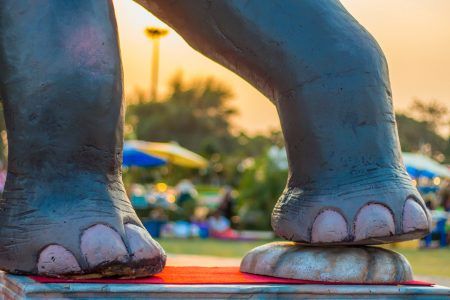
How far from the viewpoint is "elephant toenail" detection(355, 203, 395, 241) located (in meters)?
1.55

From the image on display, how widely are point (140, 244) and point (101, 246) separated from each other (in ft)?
0.25

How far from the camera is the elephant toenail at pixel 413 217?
1.58 metres

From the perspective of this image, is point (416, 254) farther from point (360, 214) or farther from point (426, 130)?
point (426, 130)

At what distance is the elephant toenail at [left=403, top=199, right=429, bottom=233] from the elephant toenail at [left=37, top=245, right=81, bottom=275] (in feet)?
1.99

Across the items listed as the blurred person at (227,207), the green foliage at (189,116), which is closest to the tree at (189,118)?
the green foliage at (189,116)

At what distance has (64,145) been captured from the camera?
1.57 m

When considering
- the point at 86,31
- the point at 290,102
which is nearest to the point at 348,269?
the point at 290,102

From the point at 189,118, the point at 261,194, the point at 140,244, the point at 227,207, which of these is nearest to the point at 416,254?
the point at 261,194

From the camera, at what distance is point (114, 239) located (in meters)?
1.48

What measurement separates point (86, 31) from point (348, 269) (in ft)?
2.21

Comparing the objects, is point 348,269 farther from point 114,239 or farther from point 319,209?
point 114,239

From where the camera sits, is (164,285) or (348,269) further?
(348,269)

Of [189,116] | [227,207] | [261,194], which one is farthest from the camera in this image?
[189,116]

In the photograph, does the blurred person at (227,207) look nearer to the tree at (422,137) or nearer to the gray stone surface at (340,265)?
the gray stone surface at (340,265)
